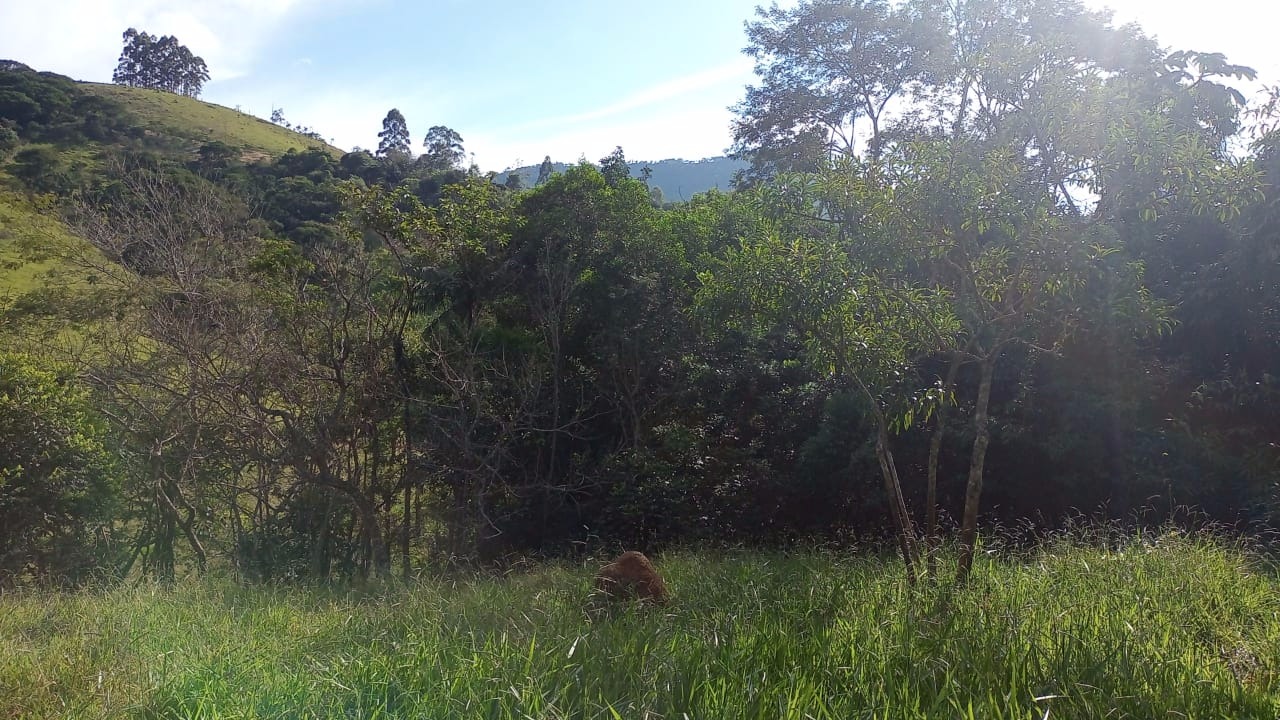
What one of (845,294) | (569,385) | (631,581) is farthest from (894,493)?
(569,385)

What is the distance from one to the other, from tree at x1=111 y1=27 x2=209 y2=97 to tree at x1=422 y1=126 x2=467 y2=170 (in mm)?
29776

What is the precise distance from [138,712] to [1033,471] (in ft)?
28.0

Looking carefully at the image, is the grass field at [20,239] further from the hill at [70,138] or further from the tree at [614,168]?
the tree at [614,168]

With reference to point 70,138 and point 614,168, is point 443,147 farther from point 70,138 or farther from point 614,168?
point 614,168

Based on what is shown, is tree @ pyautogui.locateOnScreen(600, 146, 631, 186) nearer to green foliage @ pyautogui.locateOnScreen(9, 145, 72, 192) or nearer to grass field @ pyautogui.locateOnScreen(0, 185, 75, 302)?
grass field @ pyautogui.locateOnScreen(0, 185, 75, 302)

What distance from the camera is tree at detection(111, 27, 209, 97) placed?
61.0m

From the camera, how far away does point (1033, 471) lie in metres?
9.11

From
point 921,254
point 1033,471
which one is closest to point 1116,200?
point 921,254

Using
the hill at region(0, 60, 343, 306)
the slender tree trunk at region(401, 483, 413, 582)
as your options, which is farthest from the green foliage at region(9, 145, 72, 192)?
the slender tree trunk at region(401, 483, 413, 582)

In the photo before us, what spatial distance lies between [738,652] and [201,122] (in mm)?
55495

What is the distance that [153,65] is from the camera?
201 ft

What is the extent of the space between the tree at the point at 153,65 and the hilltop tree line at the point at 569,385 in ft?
187

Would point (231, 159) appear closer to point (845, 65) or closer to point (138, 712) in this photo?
point (845, 65)

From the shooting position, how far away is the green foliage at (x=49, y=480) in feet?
33.7
